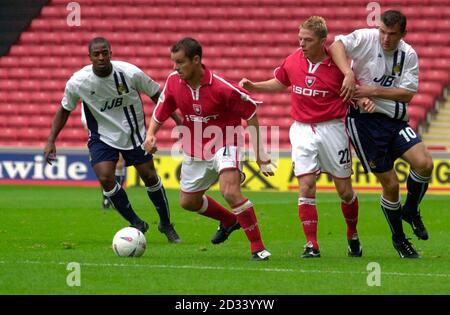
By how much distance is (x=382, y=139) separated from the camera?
10273 millimetres

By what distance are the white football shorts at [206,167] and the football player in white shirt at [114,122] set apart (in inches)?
50.6

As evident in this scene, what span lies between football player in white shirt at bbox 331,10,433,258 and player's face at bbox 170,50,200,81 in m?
1.23

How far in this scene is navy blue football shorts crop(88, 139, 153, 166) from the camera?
12156 millimetres

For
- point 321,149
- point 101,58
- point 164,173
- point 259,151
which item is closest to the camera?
point 259,151

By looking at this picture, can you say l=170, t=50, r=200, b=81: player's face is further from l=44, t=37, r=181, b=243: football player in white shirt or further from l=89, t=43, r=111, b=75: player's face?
l=44, t=37, r=181, b=243: football player in white shirt

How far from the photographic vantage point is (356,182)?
21.5 meters

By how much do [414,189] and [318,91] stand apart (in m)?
1.32

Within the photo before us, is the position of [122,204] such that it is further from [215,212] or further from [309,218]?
[309,218]
